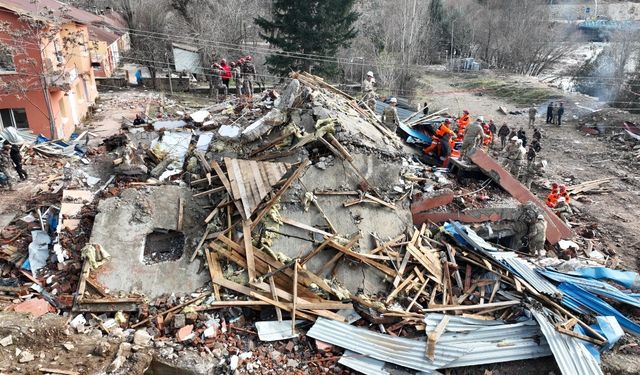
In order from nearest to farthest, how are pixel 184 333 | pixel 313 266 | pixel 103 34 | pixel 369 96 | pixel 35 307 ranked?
pixel 184 333 → pixel 35 307 → pixel 313 266 → pixel 369 96 → pixel 103 34

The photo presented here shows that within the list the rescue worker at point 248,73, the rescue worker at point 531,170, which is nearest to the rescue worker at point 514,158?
the rescue worker at point 531,170

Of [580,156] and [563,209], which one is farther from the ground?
[563,209]

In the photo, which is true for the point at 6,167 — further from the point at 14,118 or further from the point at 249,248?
the point at 249,248

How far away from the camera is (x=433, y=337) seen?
281 inches

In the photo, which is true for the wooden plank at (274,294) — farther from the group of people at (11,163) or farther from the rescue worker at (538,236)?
the group of people at (11,163)

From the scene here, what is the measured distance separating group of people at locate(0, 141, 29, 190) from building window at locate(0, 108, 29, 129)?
445 cm

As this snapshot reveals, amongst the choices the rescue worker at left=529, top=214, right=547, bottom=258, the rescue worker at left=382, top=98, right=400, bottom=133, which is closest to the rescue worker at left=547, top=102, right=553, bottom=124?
the rescue worker at left=382, top=98, right=400, bottom=133

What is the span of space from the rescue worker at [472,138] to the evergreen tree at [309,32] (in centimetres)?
1595

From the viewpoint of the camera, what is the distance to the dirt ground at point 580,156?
12.3 meters

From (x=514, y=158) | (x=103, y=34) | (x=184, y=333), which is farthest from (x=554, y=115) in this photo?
(x=103, y=34)

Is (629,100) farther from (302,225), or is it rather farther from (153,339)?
(153,339)

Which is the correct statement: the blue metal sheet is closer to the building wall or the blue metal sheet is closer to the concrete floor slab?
the concrete floor slab

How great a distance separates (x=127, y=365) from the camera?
6773mm

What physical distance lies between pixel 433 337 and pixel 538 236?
3.99 meters
